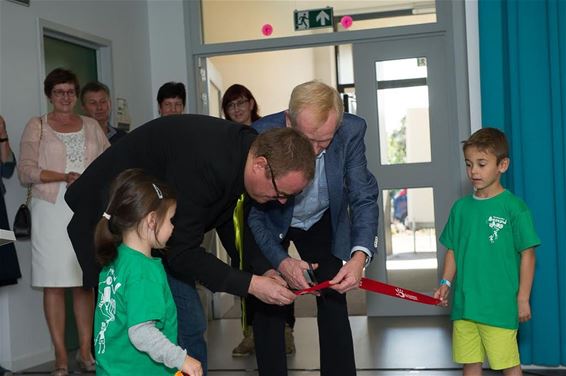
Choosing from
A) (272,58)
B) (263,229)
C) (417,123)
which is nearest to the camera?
(263,229)

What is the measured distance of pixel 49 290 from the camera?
4.35 meters

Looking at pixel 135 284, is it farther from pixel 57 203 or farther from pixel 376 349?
pixel 376 349

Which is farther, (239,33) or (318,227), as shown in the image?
(239,33)

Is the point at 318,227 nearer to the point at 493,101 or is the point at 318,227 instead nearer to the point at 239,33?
the point at 493,101

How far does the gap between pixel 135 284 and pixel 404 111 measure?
4059mm

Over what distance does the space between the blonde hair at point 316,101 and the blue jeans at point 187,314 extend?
65 centimetres

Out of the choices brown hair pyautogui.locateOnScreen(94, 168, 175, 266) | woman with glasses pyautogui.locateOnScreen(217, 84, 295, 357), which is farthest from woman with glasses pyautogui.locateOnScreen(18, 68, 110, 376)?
brown hair pyautogui.locateOnScreen(94, 168, 175, 266)

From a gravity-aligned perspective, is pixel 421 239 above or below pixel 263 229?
below

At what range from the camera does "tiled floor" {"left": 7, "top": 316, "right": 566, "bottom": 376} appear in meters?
4.20

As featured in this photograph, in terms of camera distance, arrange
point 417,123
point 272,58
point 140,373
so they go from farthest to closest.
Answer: point 272,58, point 417,123, point 140,373

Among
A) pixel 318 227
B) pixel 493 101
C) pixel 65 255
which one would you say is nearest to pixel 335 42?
pixel 493 101

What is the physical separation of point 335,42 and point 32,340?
298 cm

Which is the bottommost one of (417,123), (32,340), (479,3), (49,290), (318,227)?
(32,340)

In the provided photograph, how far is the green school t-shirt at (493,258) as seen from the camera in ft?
10.7
